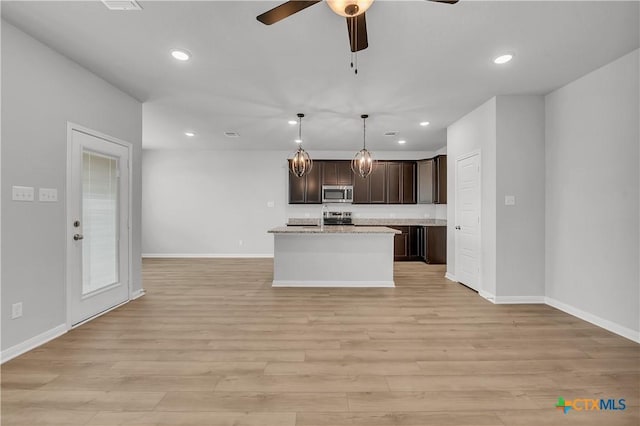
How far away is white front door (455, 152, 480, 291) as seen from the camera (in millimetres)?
4199

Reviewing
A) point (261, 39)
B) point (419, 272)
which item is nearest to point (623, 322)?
point (419, 272)

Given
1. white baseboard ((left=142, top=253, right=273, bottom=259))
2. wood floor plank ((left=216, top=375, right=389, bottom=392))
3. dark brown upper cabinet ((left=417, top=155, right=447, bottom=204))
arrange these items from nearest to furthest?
wood floor plank ((left=216, top=375, right=389, bottom=392)), dark brown upper cabinet ((left=417, top=155, right=447, bottom=204)), white baseboard ((left=142, top=253, right=273, bottom=259))

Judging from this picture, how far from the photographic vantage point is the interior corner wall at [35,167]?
2.29 metres

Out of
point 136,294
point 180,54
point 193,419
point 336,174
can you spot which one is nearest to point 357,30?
point 180,54

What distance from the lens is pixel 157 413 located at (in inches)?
66.8

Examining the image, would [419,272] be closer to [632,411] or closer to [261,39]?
[632,411]

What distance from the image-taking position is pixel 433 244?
21.1 ft

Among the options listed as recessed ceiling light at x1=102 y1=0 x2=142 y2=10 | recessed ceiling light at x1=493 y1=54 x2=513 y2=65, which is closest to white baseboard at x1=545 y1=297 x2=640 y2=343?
recessed ceiling light at x1=493 y1=54 x2=513 y2=65

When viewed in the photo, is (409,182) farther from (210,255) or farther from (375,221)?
(210,255)

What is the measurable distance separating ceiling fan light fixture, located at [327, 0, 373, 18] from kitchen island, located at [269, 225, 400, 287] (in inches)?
127

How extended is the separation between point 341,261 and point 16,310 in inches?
142

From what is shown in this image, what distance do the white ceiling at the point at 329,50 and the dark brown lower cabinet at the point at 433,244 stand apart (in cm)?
283

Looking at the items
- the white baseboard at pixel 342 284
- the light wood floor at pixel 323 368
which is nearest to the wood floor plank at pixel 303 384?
the light wood floor at pixel 323 368

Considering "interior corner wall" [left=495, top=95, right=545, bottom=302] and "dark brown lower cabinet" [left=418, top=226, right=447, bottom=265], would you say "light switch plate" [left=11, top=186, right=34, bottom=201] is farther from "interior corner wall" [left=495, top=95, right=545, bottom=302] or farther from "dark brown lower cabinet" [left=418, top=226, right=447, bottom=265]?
"dark brown lower cabinet" [left=418, top=226, right=447, bottom=265]
